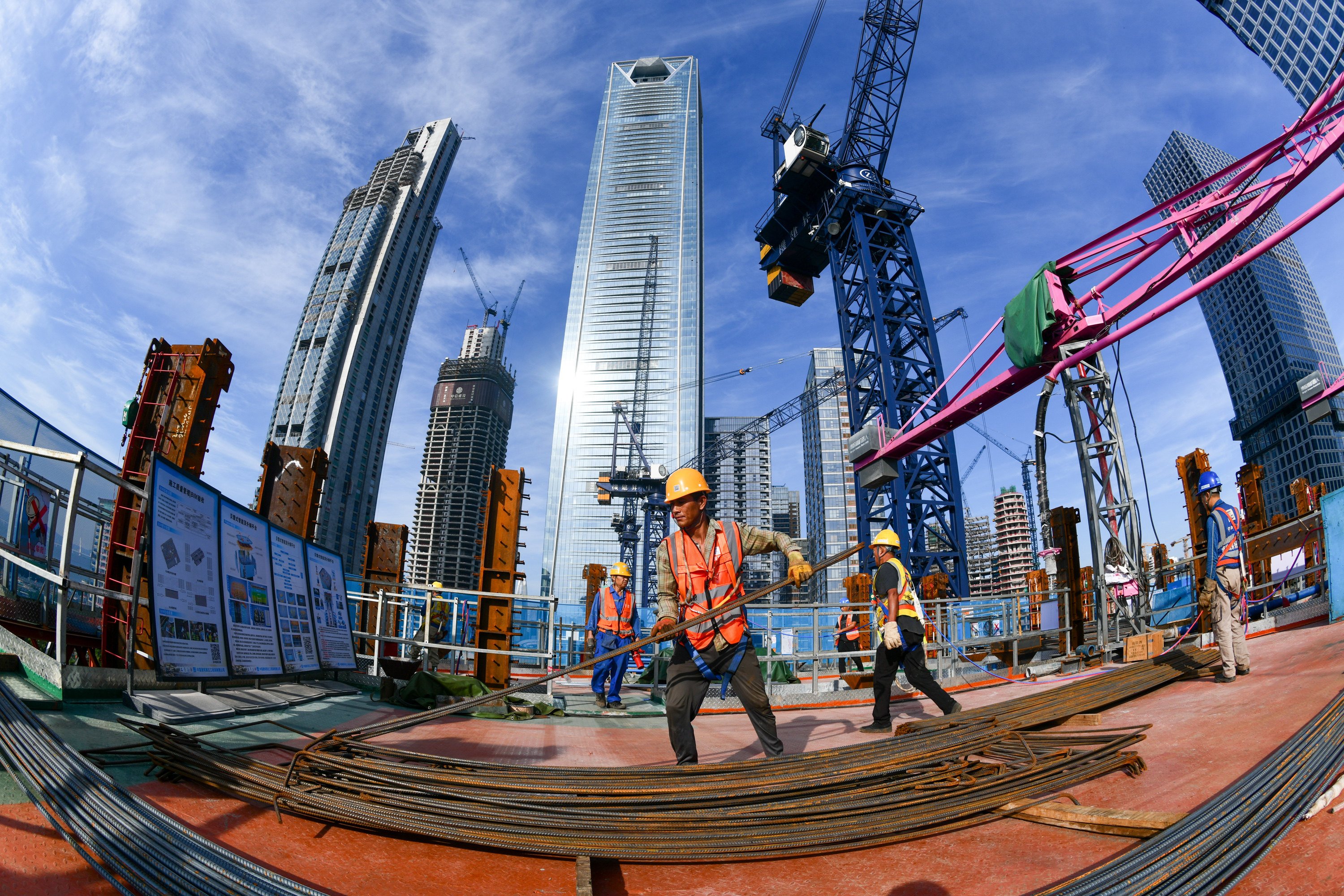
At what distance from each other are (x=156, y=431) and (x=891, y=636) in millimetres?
7716

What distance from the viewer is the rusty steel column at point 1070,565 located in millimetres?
10930

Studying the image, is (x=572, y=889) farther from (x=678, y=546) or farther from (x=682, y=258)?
(x=682, y=258)

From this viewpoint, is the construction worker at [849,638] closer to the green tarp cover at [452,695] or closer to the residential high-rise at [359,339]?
the green tarp cover at [452,695]

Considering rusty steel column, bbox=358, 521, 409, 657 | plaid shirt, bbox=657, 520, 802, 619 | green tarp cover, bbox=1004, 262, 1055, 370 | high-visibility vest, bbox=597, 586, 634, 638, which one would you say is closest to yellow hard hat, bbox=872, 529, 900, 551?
plaid shirt, bbox=657, 520, 802, 619

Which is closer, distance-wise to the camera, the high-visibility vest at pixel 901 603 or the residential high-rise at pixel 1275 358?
the high-visibility vest at pixel 901 603

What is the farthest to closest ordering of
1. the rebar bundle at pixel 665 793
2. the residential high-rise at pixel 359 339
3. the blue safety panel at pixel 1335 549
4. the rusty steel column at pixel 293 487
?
the residential high-rise at pixel 359 339 → the rusty steel column at pixel 293 487 → the blue safety panel at pixel 1335 549 → the rebar bundle at pixel 665 793

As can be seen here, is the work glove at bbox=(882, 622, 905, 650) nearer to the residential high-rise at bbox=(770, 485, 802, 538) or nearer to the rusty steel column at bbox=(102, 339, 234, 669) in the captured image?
the rusty steel column at bbox=(102, 339, 234, 669)

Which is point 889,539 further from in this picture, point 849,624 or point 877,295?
point 877,295

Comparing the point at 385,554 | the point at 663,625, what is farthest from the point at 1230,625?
the point at 385,554

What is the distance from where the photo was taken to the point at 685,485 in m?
4.02

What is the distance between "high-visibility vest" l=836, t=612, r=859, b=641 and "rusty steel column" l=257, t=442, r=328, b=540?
30.2 feet

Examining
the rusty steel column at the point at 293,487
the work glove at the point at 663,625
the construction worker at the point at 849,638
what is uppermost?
A: the rusty steel column at the point at 293,487

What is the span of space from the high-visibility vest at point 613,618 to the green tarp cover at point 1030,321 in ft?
27.6

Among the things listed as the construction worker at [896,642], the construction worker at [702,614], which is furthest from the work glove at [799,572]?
the construction worker at [896,642]
